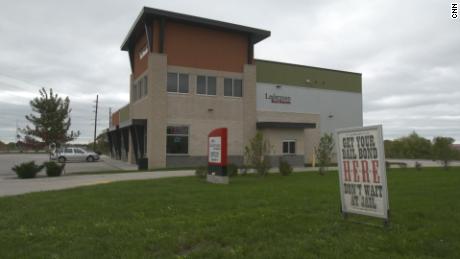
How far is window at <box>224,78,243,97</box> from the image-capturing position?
32.1 meters

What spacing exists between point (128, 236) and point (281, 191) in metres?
6.70

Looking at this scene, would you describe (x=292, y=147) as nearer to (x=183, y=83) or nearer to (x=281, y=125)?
(x=281, y=125)

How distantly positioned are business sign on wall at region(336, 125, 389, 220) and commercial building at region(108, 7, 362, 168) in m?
19.7

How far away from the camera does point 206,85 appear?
3117 cm

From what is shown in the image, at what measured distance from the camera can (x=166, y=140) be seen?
29.4m

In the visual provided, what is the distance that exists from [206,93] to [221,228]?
81.3ft

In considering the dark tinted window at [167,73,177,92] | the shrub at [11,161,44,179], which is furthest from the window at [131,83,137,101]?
the shrub at [11,161,44,179]

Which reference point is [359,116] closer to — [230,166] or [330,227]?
[230,166]

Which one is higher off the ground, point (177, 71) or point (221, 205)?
point (177, 71)

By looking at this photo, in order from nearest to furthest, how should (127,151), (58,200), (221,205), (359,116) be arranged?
(221,205) < (58,200) < (127,151) < (359,116)

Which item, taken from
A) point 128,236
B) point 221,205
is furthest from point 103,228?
point 221,205

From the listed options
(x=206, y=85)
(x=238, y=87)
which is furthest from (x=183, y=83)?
(x=238, y=87)

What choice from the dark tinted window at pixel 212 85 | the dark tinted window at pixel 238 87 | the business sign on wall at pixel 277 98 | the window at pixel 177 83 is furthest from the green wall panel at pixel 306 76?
the window at pixel 177 83

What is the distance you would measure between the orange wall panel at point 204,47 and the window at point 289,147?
712 centimetres
